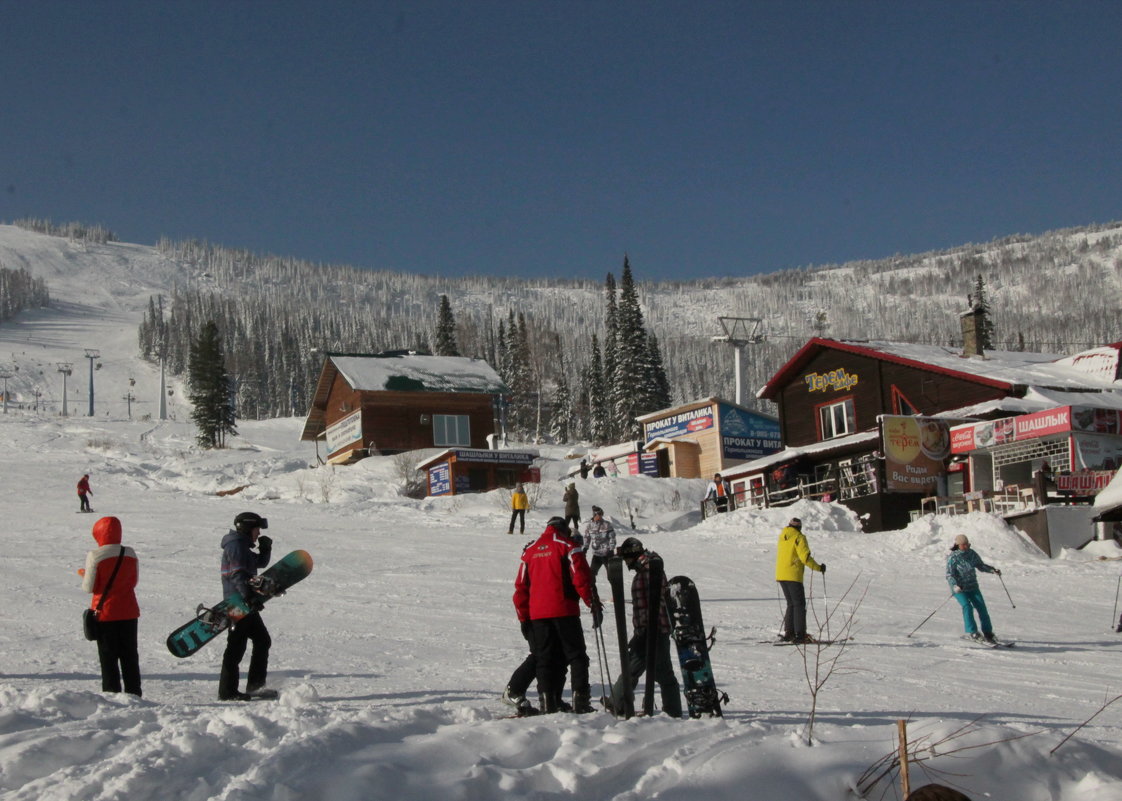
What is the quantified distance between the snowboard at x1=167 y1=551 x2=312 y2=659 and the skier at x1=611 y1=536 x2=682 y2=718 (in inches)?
102

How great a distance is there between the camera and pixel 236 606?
7855 millimetres

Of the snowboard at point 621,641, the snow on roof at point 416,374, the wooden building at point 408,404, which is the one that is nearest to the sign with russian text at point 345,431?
the wooden building at point 408,404

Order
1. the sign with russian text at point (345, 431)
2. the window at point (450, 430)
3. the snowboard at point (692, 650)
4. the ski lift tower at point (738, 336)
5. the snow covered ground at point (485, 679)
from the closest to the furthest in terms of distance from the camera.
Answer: the snow covered ground at point (485, 679) → the snowboard at point (692, 650) → the sign with russian text at point (345, 431) → the window at point (450, 430) → the ski lift tower at point (738, 336)

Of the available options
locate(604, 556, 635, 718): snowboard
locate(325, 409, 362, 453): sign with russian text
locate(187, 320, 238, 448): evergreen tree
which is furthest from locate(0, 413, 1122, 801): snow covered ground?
locate(187, 320, 238, 448): evergreen tree

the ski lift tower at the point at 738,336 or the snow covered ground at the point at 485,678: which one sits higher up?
the ski lift tower at the point at 738,336

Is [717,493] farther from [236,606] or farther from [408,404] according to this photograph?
[236,606]

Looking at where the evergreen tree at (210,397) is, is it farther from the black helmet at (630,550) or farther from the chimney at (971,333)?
the black helmet at (630,550)

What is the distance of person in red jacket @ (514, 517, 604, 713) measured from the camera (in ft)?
23.7

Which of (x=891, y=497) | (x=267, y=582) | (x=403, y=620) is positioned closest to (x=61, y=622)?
(x=403, y=620)

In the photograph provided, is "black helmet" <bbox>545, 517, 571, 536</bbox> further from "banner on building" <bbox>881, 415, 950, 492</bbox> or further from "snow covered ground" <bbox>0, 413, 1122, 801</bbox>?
"banner on building" <bbox>881, 415, 950, 492</bbox>

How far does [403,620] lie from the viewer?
12852mm

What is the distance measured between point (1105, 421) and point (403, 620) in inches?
788

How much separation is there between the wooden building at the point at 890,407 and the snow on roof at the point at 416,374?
1554cm

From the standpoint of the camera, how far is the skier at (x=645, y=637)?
727 centimetres
